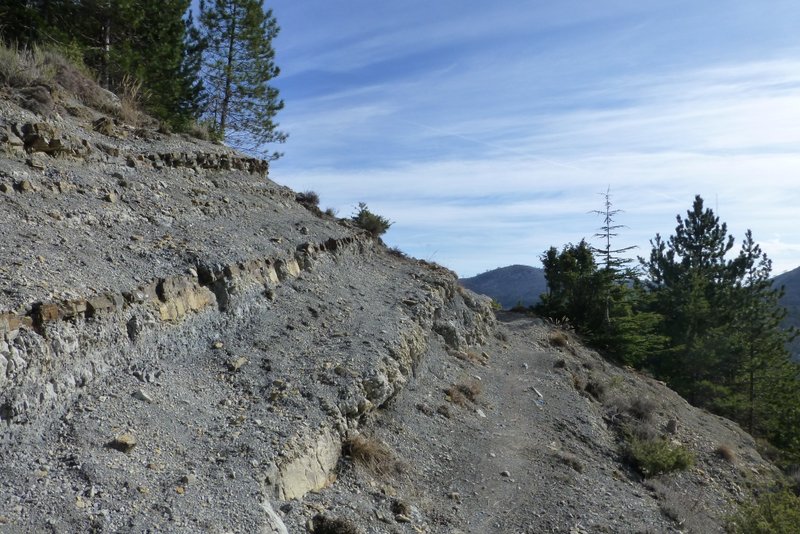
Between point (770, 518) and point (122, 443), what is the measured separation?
11.0 m

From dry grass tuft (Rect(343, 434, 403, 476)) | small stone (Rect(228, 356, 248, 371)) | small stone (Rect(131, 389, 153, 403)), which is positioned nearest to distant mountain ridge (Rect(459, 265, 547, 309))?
dry grass tuft (Rect(343, 434, 403, 476))

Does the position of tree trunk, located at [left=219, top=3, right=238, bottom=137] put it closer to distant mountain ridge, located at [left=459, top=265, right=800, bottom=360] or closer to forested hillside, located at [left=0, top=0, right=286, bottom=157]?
forested hillside, located at [left=0, top=0, right=286, bottom=157]

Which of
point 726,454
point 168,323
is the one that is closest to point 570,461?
point 726,454

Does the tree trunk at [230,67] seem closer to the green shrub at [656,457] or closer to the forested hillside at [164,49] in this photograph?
the forested hillside at [164,49]

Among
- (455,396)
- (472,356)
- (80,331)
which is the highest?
(80,331)

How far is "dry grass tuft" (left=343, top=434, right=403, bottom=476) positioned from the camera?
838 centimetres

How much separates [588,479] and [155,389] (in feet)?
27.3

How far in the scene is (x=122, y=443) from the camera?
19.2ft

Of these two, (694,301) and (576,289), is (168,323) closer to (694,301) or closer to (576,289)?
(576,289)

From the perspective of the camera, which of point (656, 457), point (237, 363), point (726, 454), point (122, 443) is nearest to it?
point (122, 443)

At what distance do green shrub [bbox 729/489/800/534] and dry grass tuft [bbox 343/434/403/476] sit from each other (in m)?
6.41

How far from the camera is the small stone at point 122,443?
582 centimetres

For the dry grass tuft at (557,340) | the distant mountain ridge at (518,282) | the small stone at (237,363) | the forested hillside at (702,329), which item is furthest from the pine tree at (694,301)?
the distant mountain ridge at (518,282)

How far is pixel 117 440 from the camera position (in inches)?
231
